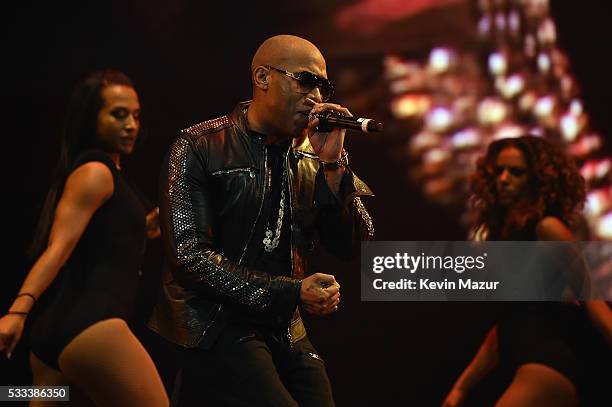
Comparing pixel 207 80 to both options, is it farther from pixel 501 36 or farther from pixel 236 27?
pixel 501 36

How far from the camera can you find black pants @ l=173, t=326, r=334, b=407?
2.71 meters

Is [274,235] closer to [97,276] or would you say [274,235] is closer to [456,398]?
[97,276]

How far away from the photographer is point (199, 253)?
2764 mm

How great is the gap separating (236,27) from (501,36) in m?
1.19

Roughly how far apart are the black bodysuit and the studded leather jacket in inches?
23.0

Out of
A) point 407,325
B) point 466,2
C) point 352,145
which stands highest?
point 466,2

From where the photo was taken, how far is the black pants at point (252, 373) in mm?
2707

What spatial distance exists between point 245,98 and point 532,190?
132 cm

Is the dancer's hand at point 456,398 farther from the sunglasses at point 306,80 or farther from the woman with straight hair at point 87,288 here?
the sunglasses at point 306,80

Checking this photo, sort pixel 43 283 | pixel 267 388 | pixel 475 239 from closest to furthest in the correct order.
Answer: pixel 267 388
pixel 43 283
pixel 475 239

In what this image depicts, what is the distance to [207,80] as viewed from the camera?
4.43 m

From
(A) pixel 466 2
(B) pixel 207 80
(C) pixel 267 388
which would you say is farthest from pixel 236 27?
(C) pixel 267 388

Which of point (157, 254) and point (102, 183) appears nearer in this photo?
point (102, 183)

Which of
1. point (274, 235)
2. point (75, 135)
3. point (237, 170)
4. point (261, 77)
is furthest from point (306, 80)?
point (75, 135)
